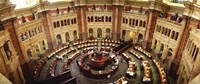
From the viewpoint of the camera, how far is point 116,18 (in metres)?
37.8

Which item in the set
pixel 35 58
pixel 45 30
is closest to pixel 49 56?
pixel 35 58

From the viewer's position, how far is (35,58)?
34344 mm

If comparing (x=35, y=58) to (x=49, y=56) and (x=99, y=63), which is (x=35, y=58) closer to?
(x=49, y=56)

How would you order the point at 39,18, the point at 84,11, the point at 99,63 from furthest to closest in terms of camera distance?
the point at 84,11 < the point at 39,18 < the point at 99,63

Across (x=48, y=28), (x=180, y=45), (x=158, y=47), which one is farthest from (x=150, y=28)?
(x=48, y=28)

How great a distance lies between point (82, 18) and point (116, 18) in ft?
25.9

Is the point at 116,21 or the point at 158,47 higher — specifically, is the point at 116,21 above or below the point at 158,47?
above

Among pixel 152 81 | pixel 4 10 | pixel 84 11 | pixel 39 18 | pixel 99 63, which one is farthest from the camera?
pixel 84 11

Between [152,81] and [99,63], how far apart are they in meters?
9.66

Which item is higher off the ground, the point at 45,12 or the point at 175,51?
the point at 45,12

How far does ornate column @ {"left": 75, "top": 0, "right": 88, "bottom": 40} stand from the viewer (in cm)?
3609

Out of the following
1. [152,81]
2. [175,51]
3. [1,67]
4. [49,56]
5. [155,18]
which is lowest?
[152,81]

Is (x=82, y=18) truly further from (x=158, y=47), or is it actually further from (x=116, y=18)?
(x=158, y=47)

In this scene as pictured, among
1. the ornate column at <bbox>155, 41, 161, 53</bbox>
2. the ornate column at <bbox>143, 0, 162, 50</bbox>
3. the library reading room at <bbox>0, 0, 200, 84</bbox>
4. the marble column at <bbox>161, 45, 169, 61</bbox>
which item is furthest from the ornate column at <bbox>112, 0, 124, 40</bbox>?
the marble column at <bbox>161, 45, 169, 61</bbox>
